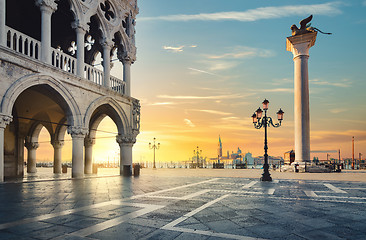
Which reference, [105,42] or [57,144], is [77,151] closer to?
[105,42]

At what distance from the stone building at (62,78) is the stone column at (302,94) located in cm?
1416

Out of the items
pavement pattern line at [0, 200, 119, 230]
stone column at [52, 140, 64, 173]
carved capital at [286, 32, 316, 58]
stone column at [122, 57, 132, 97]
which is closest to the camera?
pavement pattern line at [0, 200, 119, 230]

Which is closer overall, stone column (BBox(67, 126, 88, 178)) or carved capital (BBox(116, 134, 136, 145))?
stone column (BBox(67, 126, 88, 178))

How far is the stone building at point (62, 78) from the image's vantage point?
12.0m

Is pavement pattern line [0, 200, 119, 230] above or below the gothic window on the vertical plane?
below

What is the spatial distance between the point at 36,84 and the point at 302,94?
20.6m

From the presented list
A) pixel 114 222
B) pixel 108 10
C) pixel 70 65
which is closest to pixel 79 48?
pixel 70 65

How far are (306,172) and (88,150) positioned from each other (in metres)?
19.2

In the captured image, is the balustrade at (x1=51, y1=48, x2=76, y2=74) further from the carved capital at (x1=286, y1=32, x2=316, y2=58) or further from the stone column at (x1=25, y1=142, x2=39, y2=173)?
the carved capital at (x1=286, y1=32, x2=316, y2=58)

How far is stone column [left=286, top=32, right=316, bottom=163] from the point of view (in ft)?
74.9

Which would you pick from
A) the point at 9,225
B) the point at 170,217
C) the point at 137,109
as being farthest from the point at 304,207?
the point at 137,109

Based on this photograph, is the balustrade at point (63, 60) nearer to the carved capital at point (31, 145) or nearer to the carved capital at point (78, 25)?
the carved capital at point (78, 25)

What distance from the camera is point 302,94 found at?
75.7ft

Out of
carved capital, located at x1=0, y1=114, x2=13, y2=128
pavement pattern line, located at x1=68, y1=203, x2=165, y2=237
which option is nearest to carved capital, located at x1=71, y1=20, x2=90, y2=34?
carved capital, located at x1=0, y1=114, x2=13, y2=128
